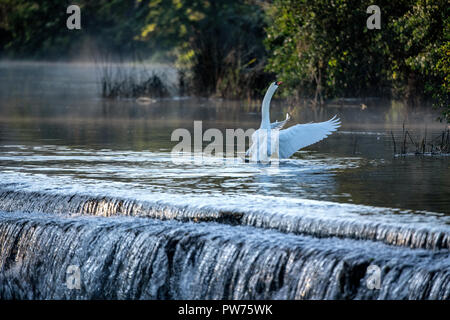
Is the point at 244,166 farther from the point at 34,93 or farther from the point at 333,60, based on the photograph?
the point at 34,93

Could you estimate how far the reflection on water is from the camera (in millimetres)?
9469

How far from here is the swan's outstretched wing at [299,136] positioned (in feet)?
37.7

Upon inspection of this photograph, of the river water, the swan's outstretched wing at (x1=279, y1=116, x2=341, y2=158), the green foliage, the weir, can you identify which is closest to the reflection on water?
the river water

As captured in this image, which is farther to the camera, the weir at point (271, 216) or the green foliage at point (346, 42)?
the green foliage at point (346, 42)

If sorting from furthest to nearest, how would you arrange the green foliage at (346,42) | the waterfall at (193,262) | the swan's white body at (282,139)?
the green foliage at (346,42)
the swan's white body at (282,139)
the waterfall at (193,262)

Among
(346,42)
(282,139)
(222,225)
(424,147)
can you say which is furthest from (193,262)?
(346,42)

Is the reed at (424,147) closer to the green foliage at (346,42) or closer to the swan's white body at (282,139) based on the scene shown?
the swan's white body at (282,139)

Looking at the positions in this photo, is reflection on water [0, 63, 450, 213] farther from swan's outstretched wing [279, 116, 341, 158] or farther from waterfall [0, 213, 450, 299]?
waterfall [0, 213, 450, 299]

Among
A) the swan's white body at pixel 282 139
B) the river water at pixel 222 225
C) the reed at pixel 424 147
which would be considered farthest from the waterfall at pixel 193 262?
the reed at pixel 424 147

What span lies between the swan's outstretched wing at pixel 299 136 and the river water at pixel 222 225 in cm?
26

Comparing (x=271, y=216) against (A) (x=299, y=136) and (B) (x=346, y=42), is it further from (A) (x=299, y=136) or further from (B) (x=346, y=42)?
(B) (x=346, y=42)

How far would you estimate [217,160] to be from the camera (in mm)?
11984

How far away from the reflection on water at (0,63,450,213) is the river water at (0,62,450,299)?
37 mm

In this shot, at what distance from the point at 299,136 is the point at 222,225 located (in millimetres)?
3406
